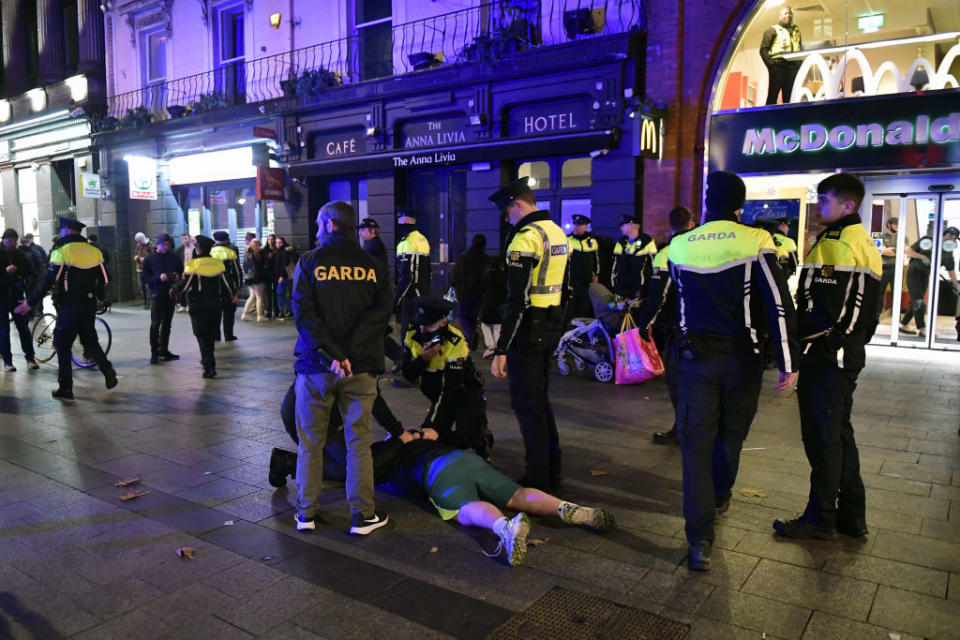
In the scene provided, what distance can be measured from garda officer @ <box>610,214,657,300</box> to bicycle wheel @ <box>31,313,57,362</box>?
8551 mm

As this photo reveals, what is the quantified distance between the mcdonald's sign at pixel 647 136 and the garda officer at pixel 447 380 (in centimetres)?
736

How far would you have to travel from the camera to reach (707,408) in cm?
384

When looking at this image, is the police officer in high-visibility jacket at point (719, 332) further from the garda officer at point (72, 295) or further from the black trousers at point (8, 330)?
the black trousers at point (8, 330)

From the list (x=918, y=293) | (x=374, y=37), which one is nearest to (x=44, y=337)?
(x=374, y=37)

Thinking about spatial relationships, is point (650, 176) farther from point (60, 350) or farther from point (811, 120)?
point (60, 350)

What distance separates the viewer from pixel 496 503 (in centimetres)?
438

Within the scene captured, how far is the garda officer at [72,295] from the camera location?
8.17m

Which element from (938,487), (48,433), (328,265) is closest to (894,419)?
(938,487)

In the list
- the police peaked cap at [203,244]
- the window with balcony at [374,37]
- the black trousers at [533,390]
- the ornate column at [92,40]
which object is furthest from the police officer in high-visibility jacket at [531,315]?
the ornate column at [92,40]

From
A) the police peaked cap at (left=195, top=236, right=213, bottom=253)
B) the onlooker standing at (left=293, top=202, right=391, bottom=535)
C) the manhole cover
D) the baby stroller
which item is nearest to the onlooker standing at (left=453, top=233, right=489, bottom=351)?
the baby stroller

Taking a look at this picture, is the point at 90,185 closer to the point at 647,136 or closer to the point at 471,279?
the point at 471,279

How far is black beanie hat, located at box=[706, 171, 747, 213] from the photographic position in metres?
3.88

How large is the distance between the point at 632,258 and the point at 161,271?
6.99 m

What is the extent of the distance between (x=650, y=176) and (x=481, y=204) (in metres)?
3.60
